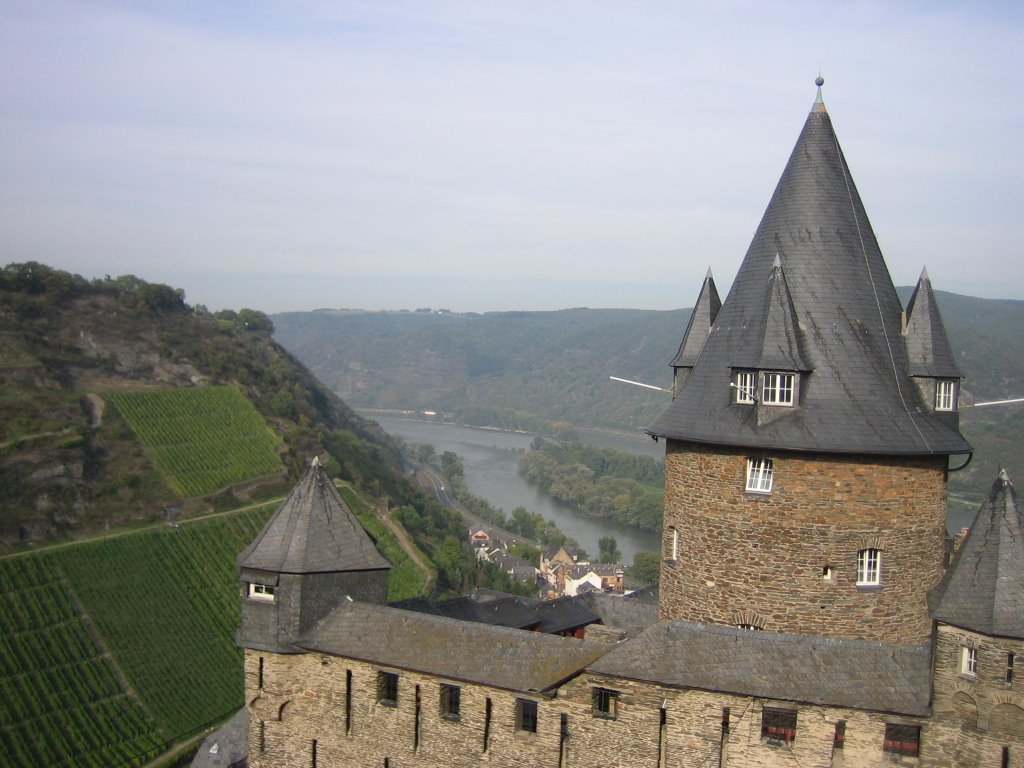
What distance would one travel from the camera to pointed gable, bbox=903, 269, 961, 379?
674 inches

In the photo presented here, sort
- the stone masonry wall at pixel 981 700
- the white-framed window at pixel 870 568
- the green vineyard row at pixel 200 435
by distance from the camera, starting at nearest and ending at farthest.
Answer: the stone masonry wall at pixel 981 700 < the white-framed window at pixel 870 568 < the green vineyard row at pixel 200 435

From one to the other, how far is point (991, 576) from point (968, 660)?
128 cm

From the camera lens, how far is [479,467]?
163875 mm

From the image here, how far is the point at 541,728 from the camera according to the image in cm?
1650

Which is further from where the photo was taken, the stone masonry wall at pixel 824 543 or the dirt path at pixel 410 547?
the dirt path at pixel 410 547

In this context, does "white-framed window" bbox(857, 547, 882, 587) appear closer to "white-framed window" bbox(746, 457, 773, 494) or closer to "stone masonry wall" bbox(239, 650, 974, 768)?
"white-framed window" bbox(746, 457, 773, 494)

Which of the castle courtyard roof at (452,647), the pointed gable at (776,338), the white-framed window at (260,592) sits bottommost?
the castle courtyard roof at (452,647)

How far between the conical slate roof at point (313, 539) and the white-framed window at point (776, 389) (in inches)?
319

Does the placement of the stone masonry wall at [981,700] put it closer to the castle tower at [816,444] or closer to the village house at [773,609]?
the village house at [773,609]

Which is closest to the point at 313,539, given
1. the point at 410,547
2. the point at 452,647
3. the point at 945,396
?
the point at 452,647

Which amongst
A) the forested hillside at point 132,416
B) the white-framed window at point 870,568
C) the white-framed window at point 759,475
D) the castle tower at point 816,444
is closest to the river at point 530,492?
the forested hillside at point 132,416

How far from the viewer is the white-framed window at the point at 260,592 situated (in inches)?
755

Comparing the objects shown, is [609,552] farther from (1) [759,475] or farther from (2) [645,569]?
(1) [759,475]

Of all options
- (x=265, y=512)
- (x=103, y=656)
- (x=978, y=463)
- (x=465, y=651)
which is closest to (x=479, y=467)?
(x=978, y=463)
